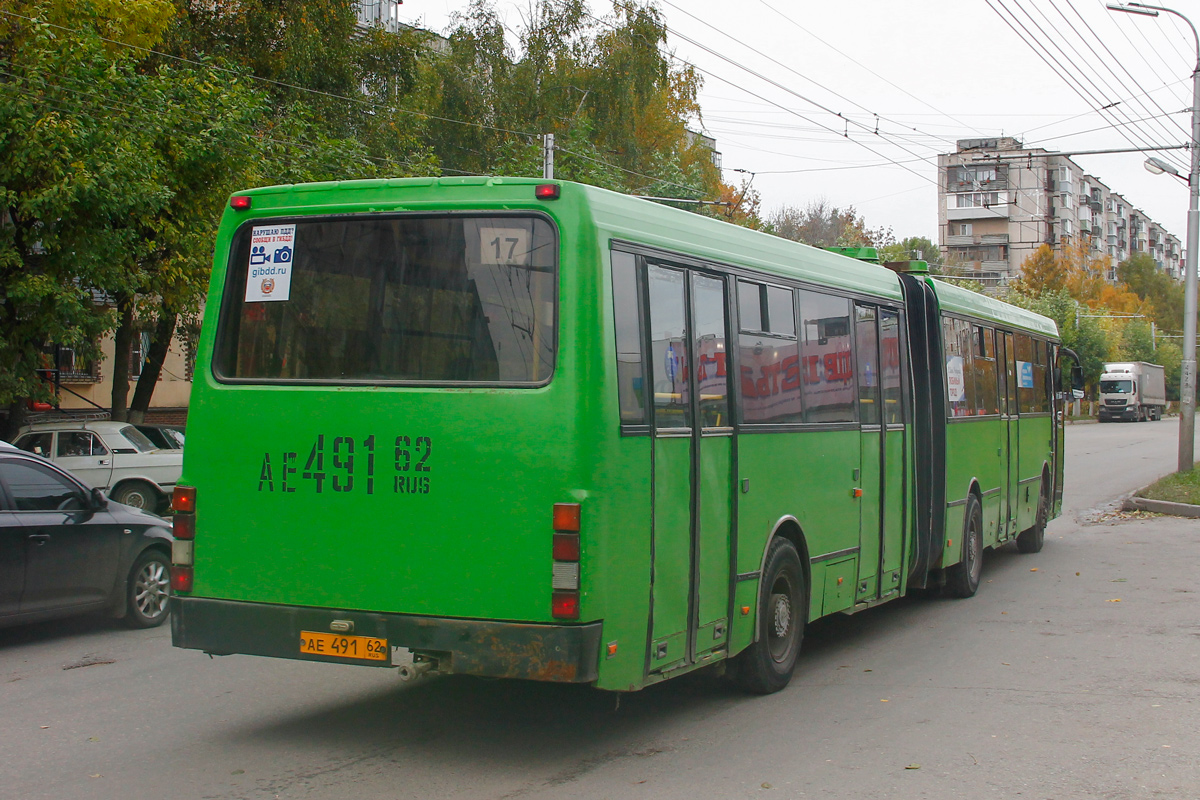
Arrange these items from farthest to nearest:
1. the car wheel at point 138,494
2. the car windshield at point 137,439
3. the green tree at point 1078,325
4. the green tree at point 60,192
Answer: the green tree at point 1078,325
the car windshield at point 137,439
the car wheel at point 138,494
the green tree at point 60,192

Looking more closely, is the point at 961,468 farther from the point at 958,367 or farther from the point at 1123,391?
the point at 1123,391

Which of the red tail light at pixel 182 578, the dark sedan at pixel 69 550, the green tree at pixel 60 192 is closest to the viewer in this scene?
the red tail light at pixel 182 578

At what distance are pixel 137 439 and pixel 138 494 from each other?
3.02 feet

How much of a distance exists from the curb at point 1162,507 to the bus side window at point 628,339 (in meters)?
15.9

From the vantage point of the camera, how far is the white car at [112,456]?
62.1 ft

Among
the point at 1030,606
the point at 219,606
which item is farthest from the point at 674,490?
the point at 1030,606

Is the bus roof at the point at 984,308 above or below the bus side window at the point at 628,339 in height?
above

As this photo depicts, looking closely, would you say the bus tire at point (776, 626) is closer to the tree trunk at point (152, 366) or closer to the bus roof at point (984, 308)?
the bus roof at point (984, 308)

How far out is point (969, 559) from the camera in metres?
11.4

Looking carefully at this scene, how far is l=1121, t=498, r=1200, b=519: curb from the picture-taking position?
18.8 meters

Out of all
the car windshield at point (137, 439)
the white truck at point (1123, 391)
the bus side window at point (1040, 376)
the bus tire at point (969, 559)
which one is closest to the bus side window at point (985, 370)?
the bus tire at point (969, 559)

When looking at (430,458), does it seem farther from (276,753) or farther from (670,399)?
(276,753)

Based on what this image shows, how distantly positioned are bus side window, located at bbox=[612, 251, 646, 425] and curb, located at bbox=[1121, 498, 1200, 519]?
1586 cm

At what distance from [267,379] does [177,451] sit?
14.8 meters
